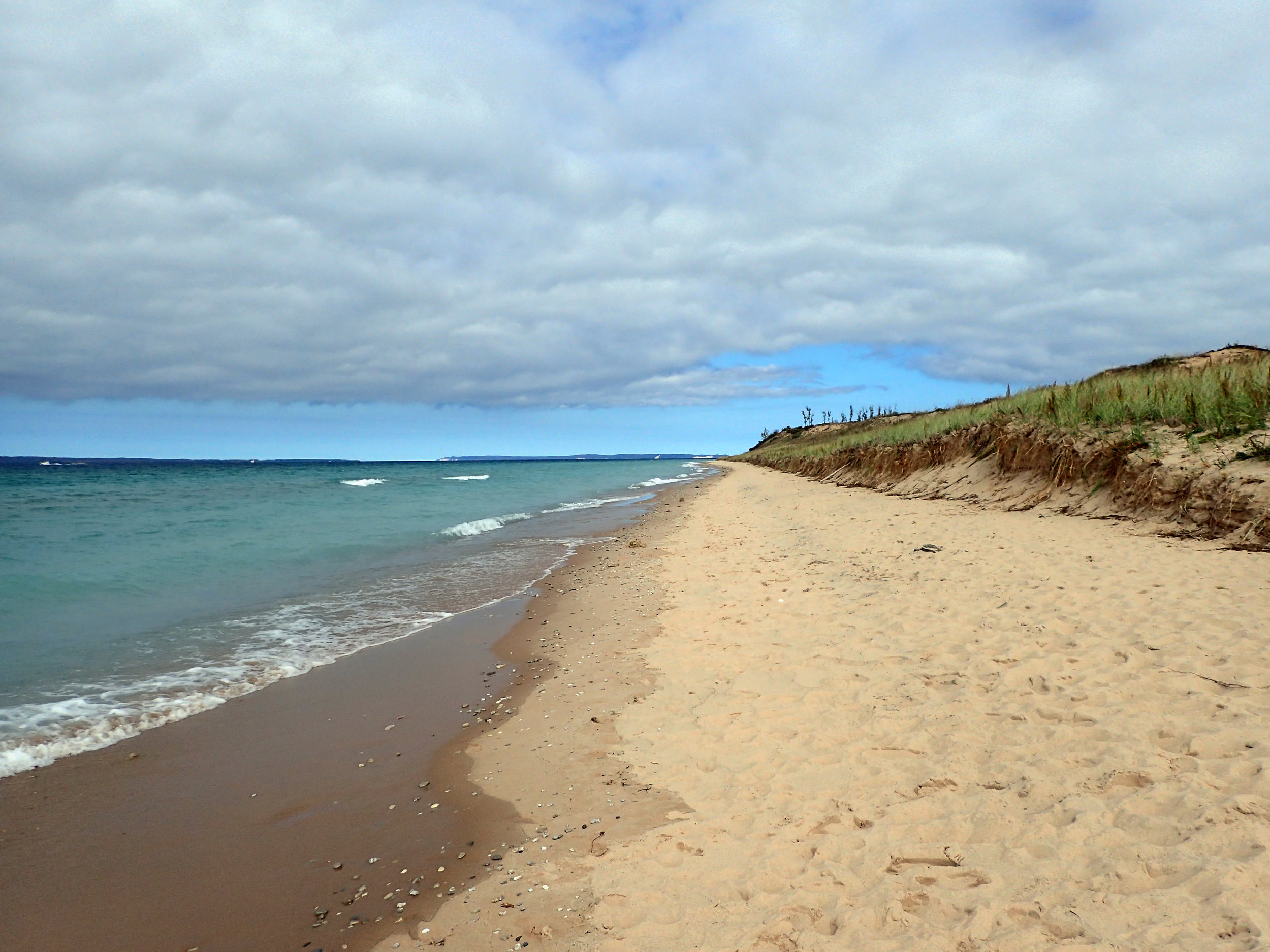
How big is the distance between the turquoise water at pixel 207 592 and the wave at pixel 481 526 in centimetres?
12

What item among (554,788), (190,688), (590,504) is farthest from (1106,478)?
(590,504)

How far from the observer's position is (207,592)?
1162 centimetres

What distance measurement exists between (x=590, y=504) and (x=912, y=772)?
2828 centimetres

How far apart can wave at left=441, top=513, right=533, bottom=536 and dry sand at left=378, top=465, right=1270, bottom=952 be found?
42.7ft

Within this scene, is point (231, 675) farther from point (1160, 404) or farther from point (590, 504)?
point (590, 504)

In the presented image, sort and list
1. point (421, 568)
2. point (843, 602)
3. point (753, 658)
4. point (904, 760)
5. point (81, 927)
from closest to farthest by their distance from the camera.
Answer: point (81, 927), point (904, 760), point (753, 658), point (843, 602), point (421, 568)

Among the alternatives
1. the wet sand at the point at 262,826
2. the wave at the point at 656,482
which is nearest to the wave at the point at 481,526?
the wet sand at the point at 262,826

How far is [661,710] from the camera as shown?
548 cm

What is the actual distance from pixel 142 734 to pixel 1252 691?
356 inches

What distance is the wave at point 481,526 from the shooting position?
20.3m

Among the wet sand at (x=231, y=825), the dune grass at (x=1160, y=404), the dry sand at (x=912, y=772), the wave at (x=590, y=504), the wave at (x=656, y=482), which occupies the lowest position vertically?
the wet sand at (x=231, y=825)

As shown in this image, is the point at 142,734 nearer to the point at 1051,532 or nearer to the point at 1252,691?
the point at 1252,691

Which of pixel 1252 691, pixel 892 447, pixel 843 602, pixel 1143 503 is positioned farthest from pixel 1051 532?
pixel 892 447

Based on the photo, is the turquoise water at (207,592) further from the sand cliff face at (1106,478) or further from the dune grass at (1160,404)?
the dune grass at (1160,404)
